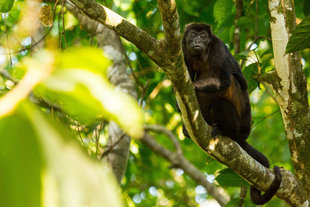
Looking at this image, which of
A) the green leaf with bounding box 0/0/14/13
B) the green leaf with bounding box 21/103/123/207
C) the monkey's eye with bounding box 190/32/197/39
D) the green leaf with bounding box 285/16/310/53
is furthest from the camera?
the monkey's eye with bounding box 190/32/197/39

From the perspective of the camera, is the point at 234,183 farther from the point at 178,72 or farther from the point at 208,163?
the point at 178,72

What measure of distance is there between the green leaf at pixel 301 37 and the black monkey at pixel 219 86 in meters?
1.43

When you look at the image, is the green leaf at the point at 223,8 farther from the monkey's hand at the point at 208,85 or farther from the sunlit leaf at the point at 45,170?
the sunlit leaf at the point at 45,170

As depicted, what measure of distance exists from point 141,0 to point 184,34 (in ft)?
4.89

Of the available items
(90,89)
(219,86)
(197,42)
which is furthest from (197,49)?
(90,89)

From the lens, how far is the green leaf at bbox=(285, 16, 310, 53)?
249 centimetres

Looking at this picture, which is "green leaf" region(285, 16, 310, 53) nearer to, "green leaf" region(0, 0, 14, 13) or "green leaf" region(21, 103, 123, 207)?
"green leaf" region(0, 0, 14, 13)

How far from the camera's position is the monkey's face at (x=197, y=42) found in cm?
446

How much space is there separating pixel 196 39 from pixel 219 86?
28.4 inches

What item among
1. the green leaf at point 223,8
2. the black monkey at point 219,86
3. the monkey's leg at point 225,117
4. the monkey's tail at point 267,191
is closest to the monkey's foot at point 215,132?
the black monkey at point 219,86

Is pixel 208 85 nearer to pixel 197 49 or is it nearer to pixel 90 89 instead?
pixel 197 49

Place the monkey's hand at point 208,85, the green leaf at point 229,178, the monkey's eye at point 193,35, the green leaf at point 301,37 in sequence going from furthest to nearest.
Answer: the monkey's eye at point 193,35, the monkey's hand at point 208,85, the green leaf at point 229,178, the green leaf at point 301,37

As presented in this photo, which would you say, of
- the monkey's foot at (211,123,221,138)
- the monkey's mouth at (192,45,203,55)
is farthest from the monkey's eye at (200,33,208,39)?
the monkey's foot at (211,123,221,138)

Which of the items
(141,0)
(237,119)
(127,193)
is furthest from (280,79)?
(127,193)
